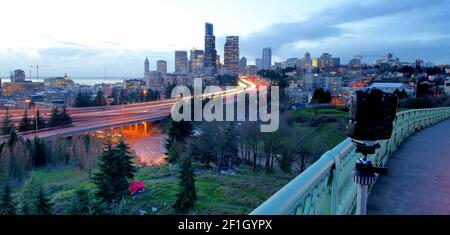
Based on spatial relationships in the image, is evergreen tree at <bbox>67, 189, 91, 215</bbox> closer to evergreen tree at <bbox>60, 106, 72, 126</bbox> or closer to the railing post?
the railing post

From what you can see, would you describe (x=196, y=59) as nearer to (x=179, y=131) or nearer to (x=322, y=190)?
(x=179, y=131)

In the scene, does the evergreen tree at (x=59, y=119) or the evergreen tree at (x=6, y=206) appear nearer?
the evergreen tree at (x=6, y=206)

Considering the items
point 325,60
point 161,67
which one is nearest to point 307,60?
point 325,60

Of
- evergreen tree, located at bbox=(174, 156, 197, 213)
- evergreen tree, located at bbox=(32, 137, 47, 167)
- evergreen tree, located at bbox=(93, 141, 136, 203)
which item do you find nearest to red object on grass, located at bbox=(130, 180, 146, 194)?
evergreen tree, located at bbox=(93, 141, 136, 203)

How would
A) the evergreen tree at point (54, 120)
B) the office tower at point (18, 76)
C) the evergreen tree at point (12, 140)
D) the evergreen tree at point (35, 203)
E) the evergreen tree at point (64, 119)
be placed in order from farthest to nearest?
the office tower at point (18, 76), the evergreen tree at point (64, 119), the evergreen tree at point (54, 120), the evergreen tree at point (12, 140), the evergreen tree at point (35, 203)

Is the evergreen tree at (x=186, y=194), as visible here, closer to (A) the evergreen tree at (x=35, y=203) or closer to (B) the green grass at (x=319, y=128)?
(A) the evergreen tree at (x=35, y=203)

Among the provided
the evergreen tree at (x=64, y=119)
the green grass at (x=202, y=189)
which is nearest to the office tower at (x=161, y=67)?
the evergreen tree at (x=64, y=119)

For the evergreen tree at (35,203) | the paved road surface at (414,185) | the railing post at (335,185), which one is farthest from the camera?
the evergreen tree at (35,203)
